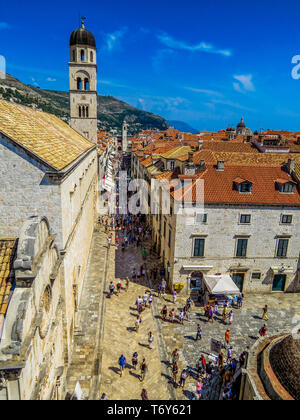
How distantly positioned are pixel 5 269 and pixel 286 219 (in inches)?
914

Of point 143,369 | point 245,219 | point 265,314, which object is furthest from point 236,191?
point 143,369

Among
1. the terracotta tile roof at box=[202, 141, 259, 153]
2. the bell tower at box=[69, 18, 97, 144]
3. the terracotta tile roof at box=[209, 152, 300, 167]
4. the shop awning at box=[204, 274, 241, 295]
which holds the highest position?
the bell tower at box=[69, 18, 97, 144]

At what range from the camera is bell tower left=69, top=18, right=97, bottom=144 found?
39.3 metres

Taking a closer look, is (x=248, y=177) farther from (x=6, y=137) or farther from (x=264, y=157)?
(x=6, y=137)

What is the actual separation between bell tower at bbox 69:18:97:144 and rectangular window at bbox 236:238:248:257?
30.6 metres

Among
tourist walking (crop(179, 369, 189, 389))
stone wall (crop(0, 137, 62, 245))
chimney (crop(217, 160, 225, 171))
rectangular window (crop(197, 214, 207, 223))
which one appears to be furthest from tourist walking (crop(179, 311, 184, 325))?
chimney (crop(217, 160, 225, 171))

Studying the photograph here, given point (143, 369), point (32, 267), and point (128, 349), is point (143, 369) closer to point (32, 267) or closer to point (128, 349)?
point (128, 349)

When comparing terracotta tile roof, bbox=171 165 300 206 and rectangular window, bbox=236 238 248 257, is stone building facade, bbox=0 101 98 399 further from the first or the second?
rectangular window, bbox=236 238 248 257

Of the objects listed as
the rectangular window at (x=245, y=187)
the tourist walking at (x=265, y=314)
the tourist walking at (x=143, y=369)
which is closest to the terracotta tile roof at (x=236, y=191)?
the rectangular window at (x=245, y=187)

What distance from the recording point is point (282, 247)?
26.3m

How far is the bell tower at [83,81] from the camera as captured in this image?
39.3 meters

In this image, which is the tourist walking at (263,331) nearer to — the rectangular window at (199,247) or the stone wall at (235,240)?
the stone wall at (235,240)

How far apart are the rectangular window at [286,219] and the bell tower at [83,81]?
31.9m

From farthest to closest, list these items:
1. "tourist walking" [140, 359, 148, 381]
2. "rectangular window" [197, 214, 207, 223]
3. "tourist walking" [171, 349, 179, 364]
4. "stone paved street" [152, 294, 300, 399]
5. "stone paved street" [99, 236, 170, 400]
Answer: "rectangular window" [197, 214, 207, 223] < "stone paved street" [152, 294, 300, 399] < "tourist walking" [171, 349, 179, 364] < "tourist walking" [140, 359, 148, 381] < "stone paved street" [99, 236, 170, 400]
